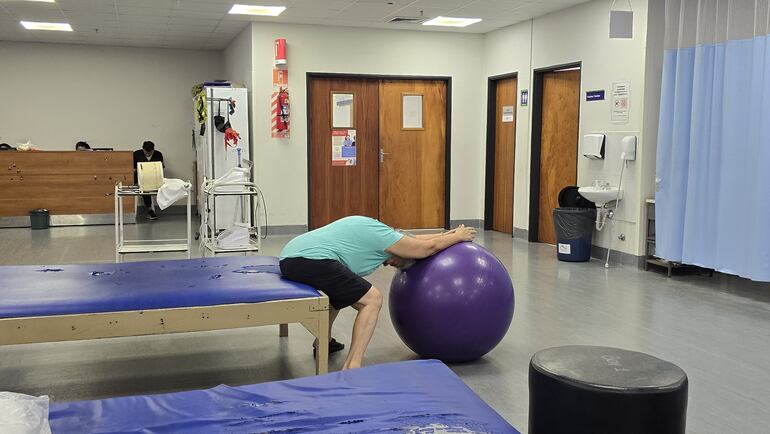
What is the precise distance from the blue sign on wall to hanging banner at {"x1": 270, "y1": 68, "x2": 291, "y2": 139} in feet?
12.3

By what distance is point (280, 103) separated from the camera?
8914 mm

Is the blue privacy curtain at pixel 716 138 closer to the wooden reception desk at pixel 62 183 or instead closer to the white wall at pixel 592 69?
the white wall at pixel 592 69

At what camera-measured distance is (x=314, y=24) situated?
354 inches

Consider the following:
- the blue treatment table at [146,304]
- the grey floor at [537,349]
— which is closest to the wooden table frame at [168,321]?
the blue treatment table at [146,304]

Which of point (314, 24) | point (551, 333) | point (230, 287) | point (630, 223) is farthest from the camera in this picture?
point (314, 24)

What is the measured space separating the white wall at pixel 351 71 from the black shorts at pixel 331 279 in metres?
5.70

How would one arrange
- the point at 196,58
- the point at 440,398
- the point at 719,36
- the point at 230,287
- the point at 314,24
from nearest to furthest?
1. the point at 440,398
2. the point at 230,287
3. the point at 719,36
4. the point at 314,24
5. the point at 196,58

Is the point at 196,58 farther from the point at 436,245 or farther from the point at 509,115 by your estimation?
the point at 436,245

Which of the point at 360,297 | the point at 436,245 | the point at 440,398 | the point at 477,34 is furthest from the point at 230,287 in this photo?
the point at 477,34

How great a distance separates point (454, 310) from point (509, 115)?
6086 mm

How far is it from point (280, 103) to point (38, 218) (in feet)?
12.7

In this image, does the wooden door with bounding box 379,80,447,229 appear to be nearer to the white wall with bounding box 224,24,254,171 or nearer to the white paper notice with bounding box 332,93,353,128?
the white paper notice with bounding box 332,93,353,128

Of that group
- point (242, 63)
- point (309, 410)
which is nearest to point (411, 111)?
point (242, 63)

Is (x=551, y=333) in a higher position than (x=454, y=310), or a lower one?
lower
